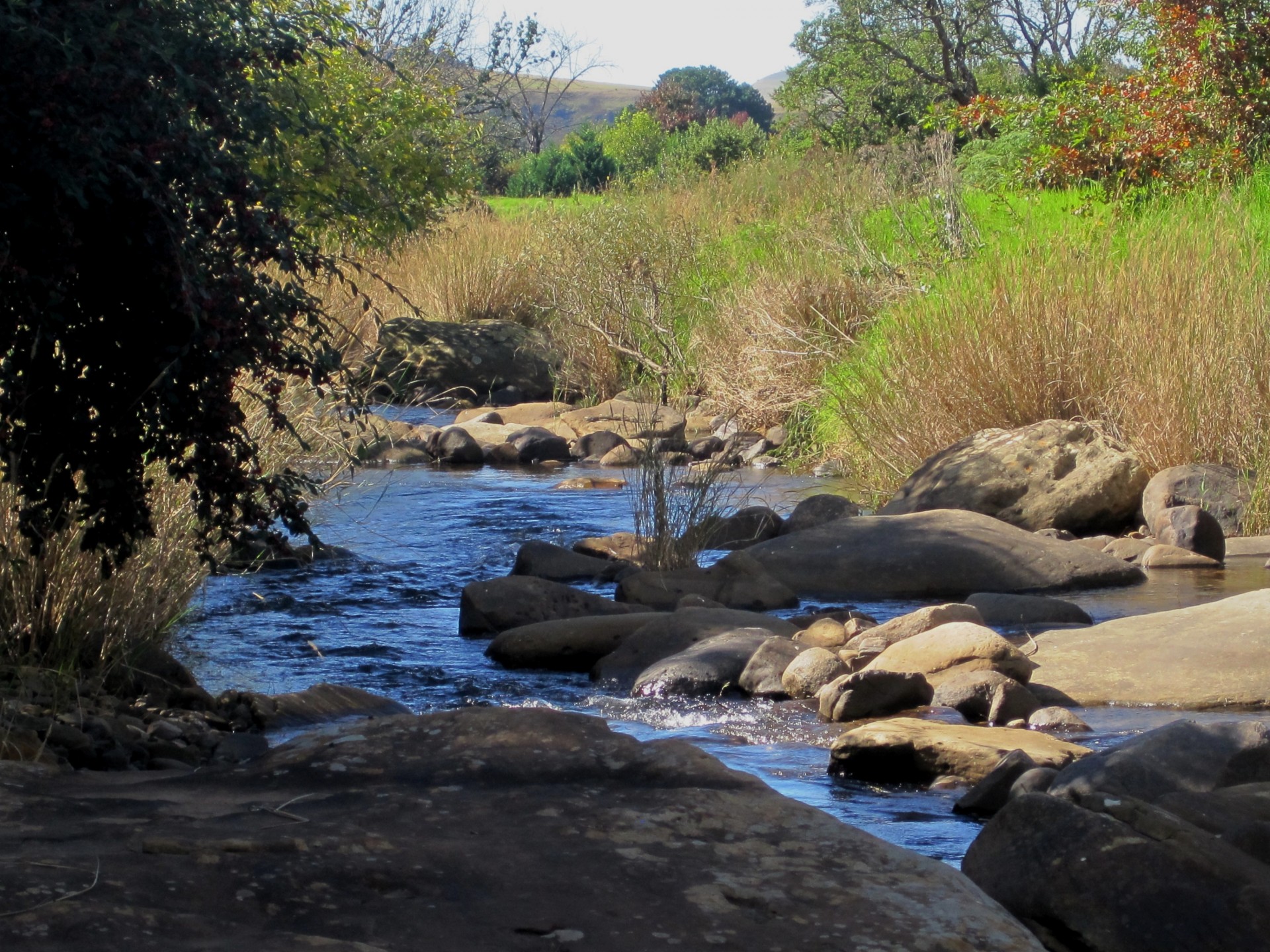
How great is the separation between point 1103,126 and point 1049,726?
11.3 metres

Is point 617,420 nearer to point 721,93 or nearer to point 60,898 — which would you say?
point 60,898

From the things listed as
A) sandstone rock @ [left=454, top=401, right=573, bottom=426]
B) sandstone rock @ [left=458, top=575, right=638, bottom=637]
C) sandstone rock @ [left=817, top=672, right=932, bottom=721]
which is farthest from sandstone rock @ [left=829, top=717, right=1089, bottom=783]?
sandstone rock @ [left=454, top=401, right=573, bottom=426]

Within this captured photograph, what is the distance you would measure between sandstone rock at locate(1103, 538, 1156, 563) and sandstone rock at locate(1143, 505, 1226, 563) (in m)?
0.16

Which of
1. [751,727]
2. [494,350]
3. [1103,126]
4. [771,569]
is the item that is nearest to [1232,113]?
[1103,126]

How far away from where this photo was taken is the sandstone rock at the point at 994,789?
480 cm

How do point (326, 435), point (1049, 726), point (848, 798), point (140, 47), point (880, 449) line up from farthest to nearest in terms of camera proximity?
1. point (880, 449)
2. point (326, 435)
3. point (1049, 726)
4. point (848, 798)
5. point (140, 47)

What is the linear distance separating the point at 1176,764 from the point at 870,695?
70.1 inches

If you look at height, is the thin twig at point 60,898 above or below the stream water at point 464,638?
above

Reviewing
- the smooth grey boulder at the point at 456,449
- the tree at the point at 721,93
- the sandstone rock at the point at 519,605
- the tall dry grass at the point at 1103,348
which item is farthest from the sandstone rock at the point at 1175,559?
the tree at the point at 721,93

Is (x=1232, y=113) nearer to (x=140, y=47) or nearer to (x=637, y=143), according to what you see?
(x=140, y=47)

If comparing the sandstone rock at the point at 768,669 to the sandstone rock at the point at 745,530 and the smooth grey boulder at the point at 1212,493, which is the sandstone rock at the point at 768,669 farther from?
the smooth grey boulder at the point at 1212,493

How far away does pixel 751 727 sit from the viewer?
6090mm

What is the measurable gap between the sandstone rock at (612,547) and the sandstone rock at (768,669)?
2.89 m

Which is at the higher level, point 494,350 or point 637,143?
point 637,143
